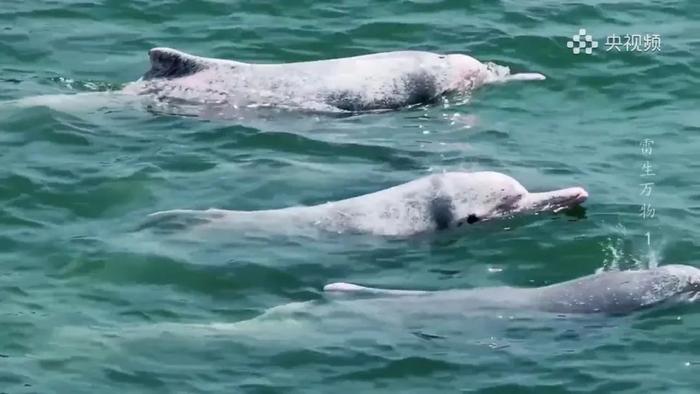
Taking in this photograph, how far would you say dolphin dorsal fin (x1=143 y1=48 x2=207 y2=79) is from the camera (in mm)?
18734

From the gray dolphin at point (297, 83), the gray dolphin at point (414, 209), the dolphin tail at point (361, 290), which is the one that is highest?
the gray dolphin at point (297, 83)

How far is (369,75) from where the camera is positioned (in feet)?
62.2

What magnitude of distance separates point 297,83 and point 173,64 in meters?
1.46

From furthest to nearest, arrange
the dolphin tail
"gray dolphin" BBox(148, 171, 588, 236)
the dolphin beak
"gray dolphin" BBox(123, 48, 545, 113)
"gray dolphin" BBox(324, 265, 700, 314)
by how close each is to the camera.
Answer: "gray dolphin" BBox(123, 48, 545, 113) → the dolphin beak → "gray dolphin" BBox(148, 171, 588, 236) → the dolphin tail → "gray dolphin" BBox(324, 265, 700, 314)

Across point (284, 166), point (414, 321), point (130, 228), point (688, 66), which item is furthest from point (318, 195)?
point (688, 66)

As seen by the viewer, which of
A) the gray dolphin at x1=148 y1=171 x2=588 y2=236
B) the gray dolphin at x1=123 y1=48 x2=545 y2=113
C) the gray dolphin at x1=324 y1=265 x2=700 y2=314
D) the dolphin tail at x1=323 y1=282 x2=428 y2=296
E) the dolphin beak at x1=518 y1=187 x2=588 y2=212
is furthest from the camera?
the gray dolphin at x1=123 y1=48 x2=545 y2=113

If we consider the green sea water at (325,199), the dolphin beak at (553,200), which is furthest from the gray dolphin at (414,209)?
the green sea water at (325,199)

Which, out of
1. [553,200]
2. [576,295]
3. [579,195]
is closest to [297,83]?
[553,200]

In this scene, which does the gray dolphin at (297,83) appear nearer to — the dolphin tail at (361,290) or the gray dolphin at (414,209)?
the gray dolphin at (414,209)

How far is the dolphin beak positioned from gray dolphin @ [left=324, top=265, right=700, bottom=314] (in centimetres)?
199

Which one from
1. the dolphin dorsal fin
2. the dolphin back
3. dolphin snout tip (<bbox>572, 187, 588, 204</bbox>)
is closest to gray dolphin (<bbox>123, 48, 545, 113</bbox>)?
the dolphin dorsal fin

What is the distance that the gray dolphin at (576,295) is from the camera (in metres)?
13.3

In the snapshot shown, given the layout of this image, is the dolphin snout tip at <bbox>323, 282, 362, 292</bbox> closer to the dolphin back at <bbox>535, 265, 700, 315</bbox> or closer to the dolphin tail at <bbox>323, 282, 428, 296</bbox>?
the dolphin tail at <bbox>323, 282, 428, 296</bbox>

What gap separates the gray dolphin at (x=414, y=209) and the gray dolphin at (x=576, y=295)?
60.6 inches
